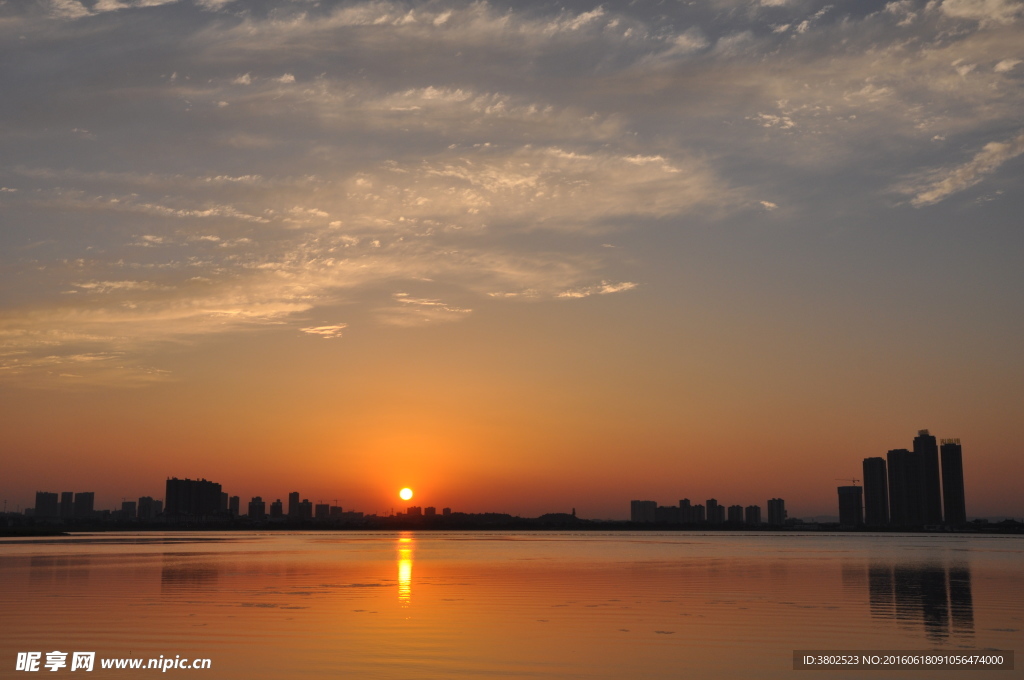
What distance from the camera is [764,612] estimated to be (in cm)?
3700

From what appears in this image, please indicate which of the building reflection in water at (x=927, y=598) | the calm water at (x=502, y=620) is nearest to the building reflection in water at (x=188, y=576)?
the calm water at (x=502, y=620)

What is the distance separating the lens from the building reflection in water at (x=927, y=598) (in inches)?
1312

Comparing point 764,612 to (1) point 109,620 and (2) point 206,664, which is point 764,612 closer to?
(2) point 206,664

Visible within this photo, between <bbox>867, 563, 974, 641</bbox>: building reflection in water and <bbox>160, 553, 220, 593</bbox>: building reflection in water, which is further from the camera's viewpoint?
<bbox>160, 553, 220, 593</bbox>: building reflection in water

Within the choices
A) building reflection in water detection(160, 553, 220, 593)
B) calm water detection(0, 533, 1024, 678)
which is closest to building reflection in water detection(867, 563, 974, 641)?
calm water detection(0, 533, 1024, 678)

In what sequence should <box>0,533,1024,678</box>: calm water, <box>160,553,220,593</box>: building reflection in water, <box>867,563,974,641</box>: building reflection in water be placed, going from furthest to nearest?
<box>160,553,220,593</box>: building reflection in water
<box>867,563,974,641</box>: building reflection in water
<box>0,533,1024,678</box>: calm water

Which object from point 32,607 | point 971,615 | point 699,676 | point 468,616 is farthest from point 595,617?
point 32,607

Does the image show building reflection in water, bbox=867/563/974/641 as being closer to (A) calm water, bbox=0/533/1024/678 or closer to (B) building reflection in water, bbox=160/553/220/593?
(A) calm water, bbox=0/533/1024/678

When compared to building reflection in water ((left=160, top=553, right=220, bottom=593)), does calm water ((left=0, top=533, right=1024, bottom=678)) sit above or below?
above

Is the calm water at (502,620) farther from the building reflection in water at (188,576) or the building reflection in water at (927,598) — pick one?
the building reflection in water at (188,576)

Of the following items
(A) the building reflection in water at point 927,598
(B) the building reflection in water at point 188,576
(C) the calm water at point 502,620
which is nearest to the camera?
(C) the calm water at point 502,620

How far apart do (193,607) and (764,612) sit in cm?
2516

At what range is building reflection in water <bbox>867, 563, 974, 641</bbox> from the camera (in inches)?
1312

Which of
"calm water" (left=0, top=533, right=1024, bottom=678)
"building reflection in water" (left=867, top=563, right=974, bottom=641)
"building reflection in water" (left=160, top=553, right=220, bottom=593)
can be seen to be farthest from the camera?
"building reflection in water" (left=160, top=553, right=220, bottom=593)
